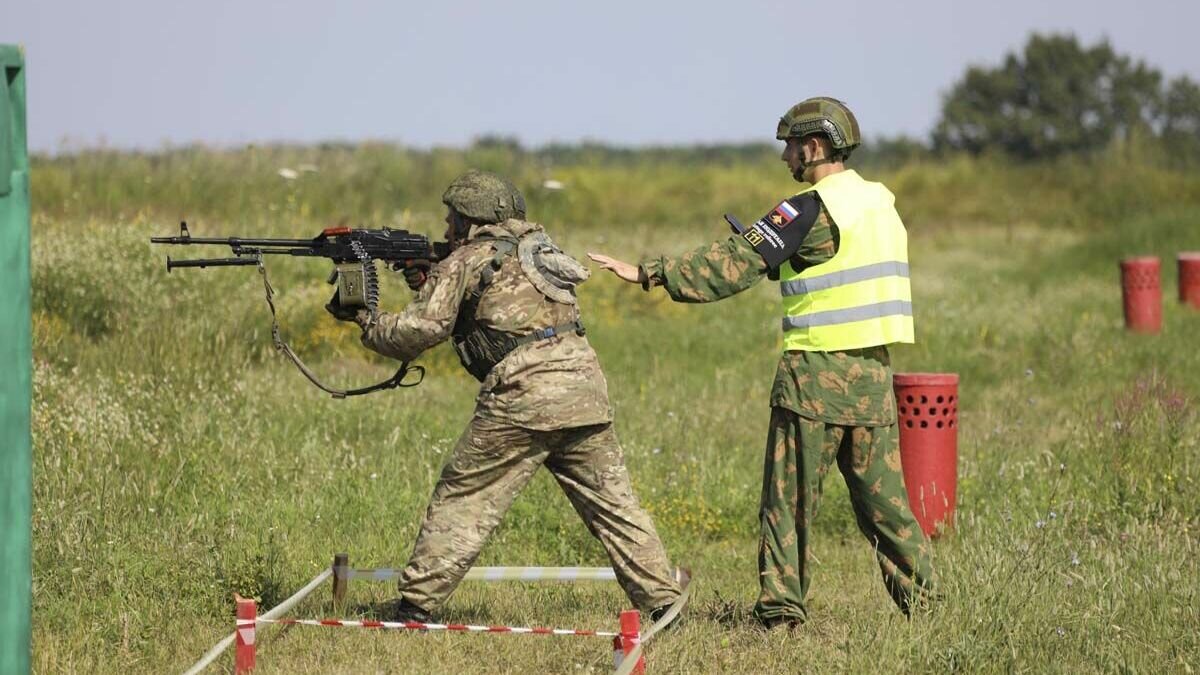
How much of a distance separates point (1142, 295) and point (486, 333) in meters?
11.7

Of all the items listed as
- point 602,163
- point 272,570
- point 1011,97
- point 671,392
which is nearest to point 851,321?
point 272,570

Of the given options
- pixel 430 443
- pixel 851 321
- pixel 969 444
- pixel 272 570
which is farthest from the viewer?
pixel 969 444

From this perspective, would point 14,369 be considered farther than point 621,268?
No

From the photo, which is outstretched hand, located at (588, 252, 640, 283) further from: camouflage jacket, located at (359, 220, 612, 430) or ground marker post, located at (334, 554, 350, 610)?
ground marker post, located at (334, 554, 350, 610)

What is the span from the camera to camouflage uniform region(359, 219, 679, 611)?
6348 millimetres

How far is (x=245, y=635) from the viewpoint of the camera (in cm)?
567

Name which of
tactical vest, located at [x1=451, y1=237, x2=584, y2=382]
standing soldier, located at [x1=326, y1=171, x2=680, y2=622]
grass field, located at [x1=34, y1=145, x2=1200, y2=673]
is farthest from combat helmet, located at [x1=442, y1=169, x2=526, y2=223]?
grass field, located at [x1=34, y1=145, x2=1200, y2=673]

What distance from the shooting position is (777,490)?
21.0 ft

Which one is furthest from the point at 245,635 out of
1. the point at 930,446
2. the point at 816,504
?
the point at 930,446

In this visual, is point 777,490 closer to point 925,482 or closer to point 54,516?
point 925,482

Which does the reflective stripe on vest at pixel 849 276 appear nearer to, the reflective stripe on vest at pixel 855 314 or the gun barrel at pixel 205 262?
the reflective stripe on vest at pixel 855 314

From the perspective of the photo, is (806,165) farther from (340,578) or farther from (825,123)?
(340,578)

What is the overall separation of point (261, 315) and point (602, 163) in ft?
80.8

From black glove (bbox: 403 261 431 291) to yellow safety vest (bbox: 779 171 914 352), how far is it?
1.56 m
